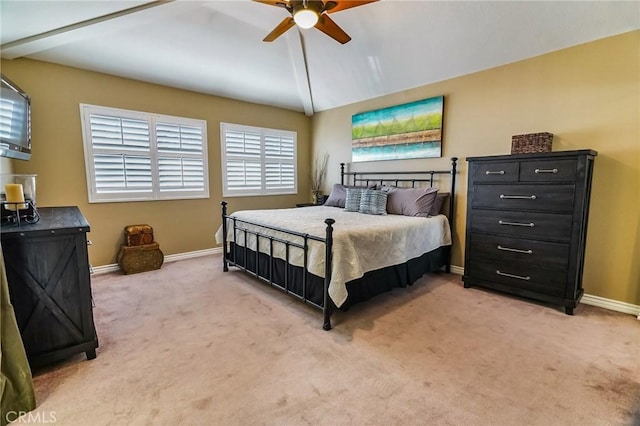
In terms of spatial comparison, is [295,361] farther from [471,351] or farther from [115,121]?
[115,121]

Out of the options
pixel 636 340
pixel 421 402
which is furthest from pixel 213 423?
pixel 636 340

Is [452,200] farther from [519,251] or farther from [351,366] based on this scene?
[351,366]

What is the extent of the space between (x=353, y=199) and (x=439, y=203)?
3.61 ft

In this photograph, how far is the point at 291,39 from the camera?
3.77m

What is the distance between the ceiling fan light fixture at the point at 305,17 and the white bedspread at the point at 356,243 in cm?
158

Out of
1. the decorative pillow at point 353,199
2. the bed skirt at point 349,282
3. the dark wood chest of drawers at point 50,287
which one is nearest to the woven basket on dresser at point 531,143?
the bed skirt at point 349,282

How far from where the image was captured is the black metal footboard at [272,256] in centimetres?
234

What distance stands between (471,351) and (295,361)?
1.23 m

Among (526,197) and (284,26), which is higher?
(284,26)

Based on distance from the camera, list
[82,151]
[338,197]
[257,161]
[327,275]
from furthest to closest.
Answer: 1. [257,161]
2. [338,197]
3. [82,151]
4. [327,275]

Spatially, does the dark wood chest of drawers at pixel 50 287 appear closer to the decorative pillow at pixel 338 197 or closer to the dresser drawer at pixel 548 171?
the decorative pillow at pixel 338 197

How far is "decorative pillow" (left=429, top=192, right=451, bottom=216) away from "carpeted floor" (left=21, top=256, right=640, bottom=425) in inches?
43.2

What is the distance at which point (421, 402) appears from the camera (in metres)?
1.59

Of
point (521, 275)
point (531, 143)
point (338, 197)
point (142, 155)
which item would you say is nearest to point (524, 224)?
point (521, 275)
